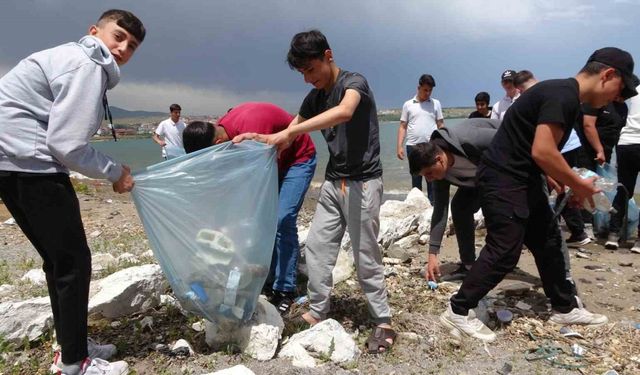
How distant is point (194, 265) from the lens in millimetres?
2225

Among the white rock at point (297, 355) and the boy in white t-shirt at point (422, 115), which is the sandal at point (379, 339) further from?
the boy in white t-shirt at point (422, 115)

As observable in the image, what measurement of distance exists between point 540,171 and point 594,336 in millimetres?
993

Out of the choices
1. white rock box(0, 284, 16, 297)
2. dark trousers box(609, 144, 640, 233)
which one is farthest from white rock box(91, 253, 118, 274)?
dark trousers box(609, 144, 640, 233)

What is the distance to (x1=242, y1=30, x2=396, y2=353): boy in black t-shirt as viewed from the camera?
2264 millimetres

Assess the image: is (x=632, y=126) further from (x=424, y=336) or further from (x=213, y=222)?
(x=213, y=222)

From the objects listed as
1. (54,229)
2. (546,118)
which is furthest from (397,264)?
(54,229)

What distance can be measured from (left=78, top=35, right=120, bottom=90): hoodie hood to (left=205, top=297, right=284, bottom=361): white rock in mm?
1293

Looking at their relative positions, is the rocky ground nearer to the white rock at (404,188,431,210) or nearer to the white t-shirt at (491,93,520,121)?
the white rock at (404,188,431,210)

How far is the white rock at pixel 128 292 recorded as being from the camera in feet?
8.52

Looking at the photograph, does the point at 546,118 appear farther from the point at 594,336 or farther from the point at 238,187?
the point at 238,187

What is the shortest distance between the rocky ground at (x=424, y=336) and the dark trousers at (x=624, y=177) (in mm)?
653

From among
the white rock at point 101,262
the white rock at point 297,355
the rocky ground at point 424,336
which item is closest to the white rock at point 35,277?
the rocky ground at point 424,336

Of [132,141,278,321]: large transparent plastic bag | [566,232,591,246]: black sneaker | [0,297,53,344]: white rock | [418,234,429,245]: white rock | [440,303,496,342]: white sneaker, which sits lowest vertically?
[566,232,591,246]: black sneaker

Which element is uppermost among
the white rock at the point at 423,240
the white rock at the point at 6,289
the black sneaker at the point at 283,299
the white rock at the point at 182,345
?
the white rock at the point at 6,289
